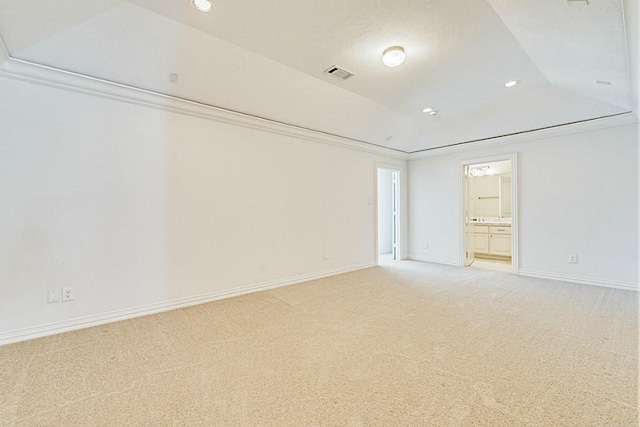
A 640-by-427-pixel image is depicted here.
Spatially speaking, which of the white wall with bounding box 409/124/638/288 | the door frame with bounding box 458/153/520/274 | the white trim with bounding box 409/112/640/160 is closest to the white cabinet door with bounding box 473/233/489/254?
the door frame with bounding box 458/153/520/274

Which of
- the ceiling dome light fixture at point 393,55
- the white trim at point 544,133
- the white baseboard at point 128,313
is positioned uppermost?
the ceiling dome light fixture at point 393,55

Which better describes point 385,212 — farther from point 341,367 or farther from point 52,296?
point 52,296

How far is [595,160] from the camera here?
4.03 m

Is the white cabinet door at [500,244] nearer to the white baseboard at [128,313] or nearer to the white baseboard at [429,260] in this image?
the white baseboard at [429,260]

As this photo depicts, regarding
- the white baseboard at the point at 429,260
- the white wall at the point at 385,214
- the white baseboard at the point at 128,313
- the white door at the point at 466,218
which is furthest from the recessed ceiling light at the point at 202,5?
the white wall at the point at 385,214

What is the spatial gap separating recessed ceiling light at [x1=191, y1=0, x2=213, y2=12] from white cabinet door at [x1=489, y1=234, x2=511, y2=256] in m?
6.76

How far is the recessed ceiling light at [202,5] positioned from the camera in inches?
83.0

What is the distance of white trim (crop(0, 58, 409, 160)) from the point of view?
96.1 inches

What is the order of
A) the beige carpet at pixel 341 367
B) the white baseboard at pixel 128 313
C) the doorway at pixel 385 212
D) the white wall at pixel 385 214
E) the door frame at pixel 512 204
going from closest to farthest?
the beige carpet at pixel 341 367
the white baseboard at pixel 128 313
the door frame at pixel 512 204
the doorway at pixel 385 212
the white wall at pixel 385 214

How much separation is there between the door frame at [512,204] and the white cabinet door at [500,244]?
1426mm

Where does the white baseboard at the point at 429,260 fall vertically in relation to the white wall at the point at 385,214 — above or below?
below

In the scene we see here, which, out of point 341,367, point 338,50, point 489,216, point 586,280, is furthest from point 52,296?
point 489,216

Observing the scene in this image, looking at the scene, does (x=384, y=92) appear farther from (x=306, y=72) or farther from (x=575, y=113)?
(x=575, y=113)

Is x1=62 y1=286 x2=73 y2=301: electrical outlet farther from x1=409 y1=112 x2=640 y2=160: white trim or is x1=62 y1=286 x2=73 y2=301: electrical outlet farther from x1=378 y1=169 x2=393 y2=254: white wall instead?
x1=378 y1=169 x2=393 y2=254: white wall
